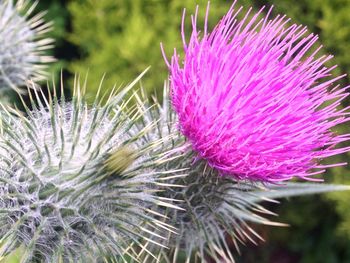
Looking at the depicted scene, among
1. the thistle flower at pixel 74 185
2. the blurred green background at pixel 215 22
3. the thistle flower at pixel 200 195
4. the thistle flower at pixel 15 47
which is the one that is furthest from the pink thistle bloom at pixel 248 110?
the blurred green background at pixel 215 22

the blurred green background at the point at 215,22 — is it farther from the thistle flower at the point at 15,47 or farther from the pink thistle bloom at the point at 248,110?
the pink thistle bloom at the point at 248,110

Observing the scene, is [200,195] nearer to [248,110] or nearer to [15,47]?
[248,110]

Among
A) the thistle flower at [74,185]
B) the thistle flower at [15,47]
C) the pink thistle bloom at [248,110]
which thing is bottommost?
the thistle flower at [74,185]

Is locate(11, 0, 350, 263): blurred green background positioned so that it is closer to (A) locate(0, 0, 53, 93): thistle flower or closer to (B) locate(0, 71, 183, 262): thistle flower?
(A) locate(0, 0, 53, 93): thistle flower

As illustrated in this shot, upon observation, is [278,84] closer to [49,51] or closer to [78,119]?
[78,119]

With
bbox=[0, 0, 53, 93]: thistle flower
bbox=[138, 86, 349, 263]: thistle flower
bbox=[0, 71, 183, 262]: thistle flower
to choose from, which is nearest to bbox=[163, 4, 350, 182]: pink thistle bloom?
bbox=[138, 86, 349, 263]: thistle flower
